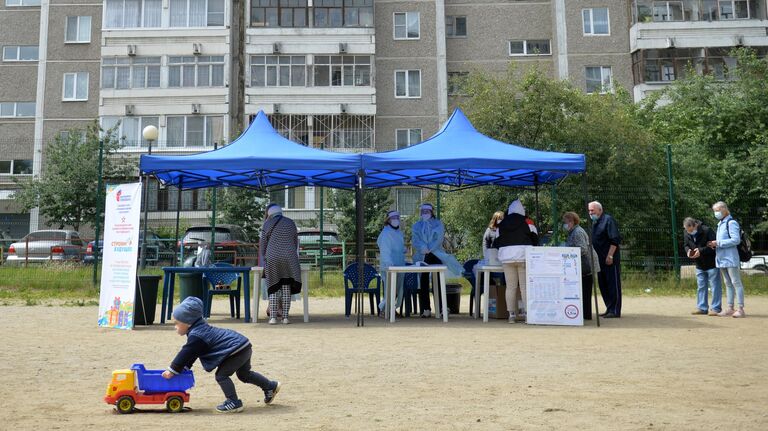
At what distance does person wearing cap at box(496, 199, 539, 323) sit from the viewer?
12062mm

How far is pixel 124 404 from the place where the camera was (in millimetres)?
5656

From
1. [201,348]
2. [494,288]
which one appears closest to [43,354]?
[201,348]

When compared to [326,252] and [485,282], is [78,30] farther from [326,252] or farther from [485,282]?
[485,282]

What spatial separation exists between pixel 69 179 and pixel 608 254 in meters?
26.9

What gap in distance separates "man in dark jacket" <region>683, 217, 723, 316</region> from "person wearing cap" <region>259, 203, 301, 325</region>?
6.94m

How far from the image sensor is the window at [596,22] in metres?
41.8

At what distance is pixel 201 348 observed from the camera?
5.68m

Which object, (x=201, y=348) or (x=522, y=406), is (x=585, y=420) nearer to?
(x=522, y=406)

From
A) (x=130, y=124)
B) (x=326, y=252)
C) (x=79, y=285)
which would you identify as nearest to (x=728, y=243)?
(x=326, y=252)

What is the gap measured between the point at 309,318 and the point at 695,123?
84.9 feet

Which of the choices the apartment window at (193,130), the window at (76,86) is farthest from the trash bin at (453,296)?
the window at (76,86)

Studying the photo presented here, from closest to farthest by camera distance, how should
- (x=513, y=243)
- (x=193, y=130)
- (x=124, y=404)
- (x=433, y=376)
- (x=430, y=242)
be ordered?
(x=124, y=404) < (x=433, y=376) < (x=513, y=243) < (x=430, y=242) < (x=193, y=130)

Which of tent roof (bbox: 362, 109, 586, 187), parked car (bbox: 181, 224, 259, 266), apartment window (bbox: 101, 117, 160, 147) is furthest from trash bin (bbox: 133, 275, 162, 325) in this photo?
apartment window (bbox: 101, 117, 160, 147)

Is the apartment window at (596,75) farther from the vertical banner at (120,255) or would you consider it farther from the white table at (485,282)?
the vertical banner at (120,255)
